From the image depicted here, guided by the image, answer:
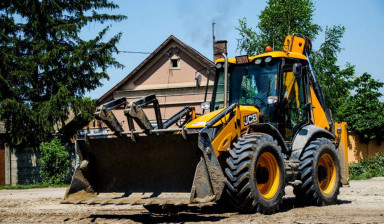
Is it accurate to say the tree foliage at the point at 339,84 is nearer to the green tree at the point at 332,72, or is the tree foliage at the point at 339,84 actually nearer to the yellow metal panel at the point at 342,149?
the green tree at the point at 332,72

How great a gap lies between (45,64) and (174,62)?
891cm

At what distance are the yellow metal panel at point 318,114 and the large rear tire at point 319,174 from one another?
2.26 feet

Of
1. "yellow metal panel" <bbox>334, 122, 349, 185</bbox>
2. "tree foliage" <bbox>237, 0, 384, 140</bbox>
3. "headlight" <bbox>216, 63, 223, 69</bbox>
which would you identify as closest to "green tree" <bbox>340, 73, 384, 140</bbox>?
"tree foliage" <bbox>237, 0, 384, 140</bbox>

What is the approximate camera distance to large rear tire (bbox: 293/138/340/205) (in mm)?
9352

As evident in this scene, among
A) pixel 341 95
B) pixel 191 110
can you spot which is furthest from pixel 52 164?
pixel 341 95

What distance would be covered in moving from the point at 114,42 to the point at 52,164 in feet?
20.2

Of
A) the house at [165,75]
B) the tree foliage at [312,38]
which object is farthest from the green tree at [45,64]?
the tree foliage at [312,38]

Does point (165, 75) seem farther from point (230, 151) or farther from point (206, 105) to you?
point (230, 151)

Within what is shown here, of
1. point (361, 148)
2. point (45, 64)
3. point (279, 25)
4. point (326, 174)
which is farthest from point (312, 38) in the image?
point (326, 174)

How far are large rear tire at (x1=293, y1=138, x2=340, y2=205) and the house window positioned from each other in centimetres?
1993

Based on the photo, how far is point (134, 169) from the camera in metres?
8.59

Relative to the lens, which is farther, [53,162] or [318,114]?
[53,162]

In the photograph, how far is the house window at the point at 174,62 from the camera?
29.7 m

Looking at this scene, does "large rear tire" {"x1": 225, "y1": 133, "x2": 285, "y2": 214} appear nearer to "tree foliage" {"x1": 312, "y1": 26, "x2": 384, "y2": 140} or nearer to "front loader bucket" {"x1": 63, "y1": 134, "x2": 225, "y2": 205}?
"front loader bucket" {"x1": 63, "y1": 134, "x2": 225, "y2": 205}
